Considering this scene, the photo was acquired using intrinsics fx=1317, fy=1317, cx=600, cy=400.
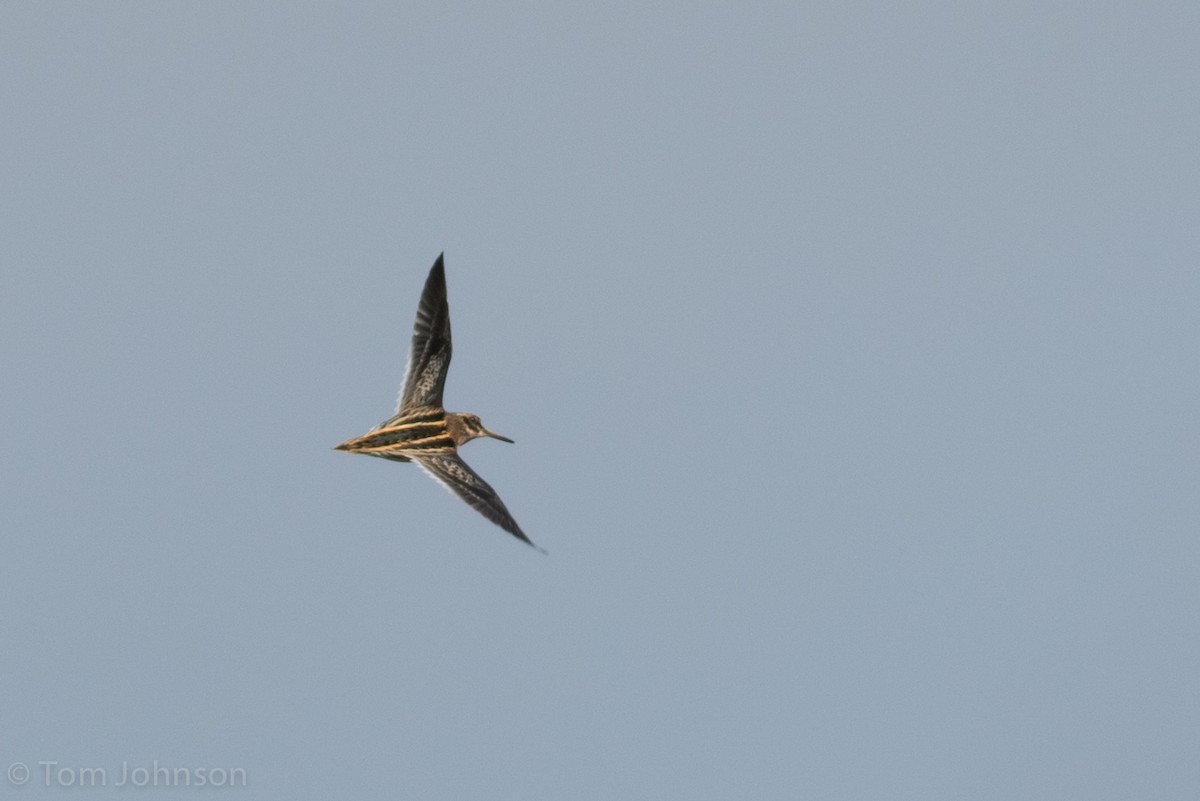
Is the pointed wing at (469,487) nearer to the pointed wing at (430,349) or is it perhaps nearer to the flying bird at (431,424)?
the flying bird at (431,424)

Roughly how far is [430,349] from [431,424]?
99.1 inches

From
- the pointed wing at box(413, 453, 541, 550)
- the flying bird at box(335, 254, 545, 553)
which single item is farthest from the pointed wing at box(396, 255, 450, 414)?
the pointed wing at box(413, 453, 541, 550)

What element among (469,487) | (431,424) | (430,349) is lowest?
(469,487)

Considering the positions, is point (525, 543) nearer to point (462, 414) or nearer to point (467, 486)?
point (467, 486)

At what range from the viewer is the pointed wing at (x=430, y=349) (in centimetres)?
4381

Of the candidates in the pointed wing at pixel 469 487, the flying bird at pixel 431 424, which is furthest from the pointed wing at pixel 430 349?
the pointed wing at pixel 469 487

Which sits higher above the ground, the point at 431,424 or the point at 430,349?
the point at 430,349

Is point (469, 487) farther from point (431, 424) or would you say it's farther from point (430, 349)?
point (430, 349)

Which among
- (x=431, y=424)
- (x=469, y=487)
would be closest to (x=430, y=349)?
(x=431, y=424)

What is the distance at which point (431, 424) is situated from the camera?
144ft

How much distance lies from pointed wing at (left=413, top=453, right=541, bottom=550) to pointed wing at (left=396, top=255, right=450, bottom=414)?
93.2 inches

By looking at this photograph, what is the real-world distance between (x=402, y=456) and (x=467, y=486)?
8.56 ft

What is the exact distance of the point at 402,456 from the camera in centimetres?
4253

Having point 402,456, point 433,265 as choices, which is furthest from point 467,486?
point 433,265
